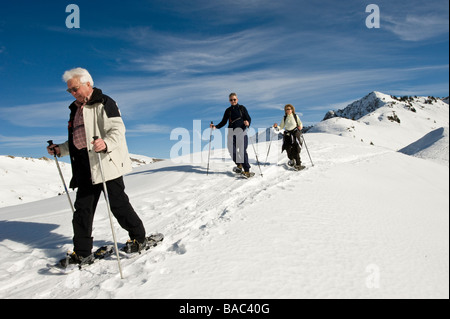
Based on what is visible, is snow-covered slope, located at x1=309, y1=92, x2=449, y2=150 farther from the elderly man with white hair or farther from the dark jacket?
the elderly man with white hair

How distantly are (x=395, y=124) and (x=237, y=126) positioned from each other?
158 ft

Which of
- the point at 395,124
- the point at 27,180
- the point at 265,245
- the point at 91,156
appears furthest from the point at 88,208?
the point at 395,124

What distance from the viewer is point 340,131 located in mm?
39969

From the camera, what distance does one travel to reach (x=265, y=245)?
337 centimetres

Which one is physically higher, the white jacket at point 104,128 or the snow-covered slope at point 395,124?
the snow-covered slope at point 395,124

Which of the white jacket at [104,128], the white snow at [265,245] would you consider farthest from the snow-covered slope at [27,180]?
the white jacket at [104,128]

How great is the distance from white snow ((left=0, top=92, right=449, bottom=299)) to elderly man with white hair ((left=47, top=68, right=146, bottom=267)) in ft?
1.32

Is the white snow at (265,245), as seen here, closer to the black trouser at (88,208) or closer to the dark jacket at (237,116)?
the black trouser at (88,208)

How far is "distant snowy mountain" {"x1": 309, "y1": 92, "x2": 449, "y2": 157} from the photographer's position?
130 ft

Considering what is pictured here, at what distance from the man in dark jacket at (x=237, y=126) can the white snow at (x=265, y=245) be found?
55.0 inches

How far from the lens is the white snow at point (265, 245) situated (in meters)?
2.60

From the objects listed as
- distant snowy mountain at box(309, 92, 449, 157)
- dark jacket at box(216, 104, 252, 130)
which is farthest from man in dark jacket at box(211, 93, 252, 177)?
distant snowy mountain at box(309, 92, 449, 157)

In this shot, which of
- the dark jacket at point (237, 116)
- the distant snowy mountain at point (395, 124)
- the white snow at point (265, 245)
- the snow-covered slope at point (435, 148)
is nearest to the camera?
the white snow at point (265, 245)
